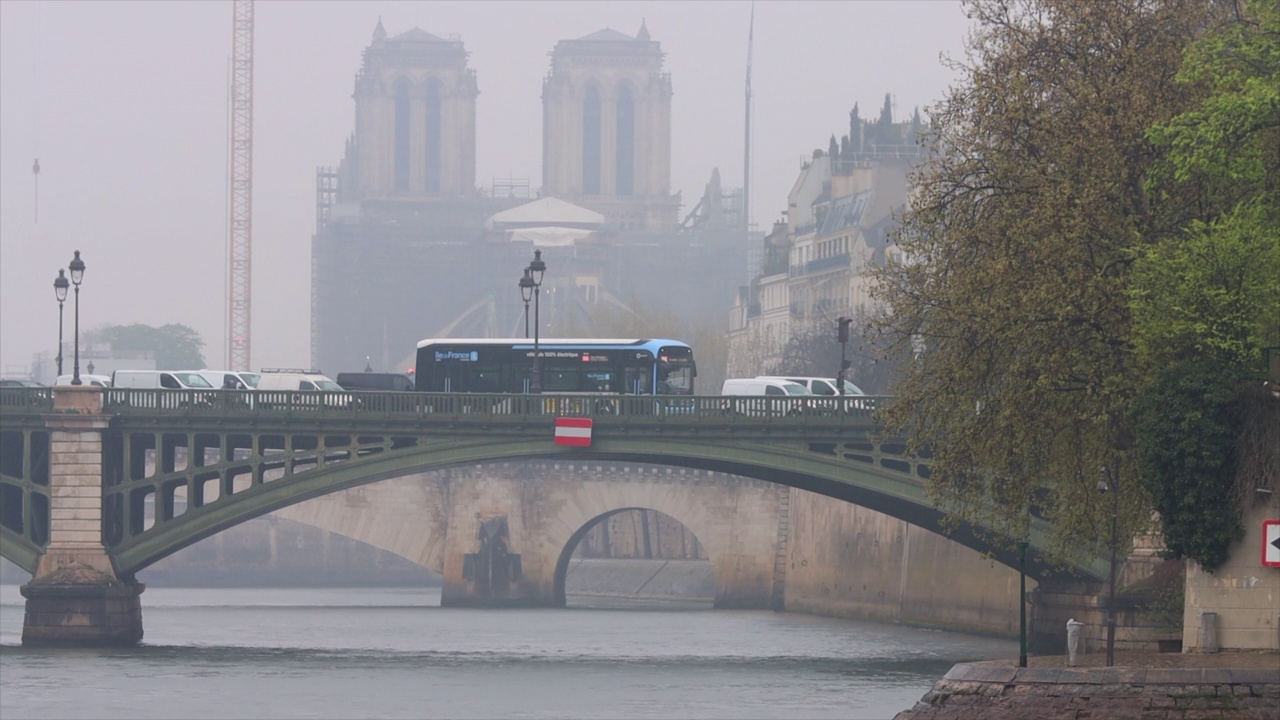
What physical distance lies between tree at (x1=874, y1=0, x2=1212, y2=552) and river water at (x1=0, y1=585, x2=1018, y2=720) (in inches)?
346

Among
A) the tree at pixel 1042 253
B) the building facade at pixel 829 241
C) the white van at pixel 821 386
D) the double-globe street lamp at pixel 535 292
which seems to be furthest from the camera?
the building facade at pixel 829 241

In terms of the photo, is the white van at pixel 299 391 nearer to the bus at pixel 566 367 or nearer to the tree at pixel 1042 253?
the bus at pixel 566 367

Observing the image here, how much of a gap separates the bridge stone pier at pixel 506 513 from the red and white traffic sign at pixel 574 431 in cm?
3964

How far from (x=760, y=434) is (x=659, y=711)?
34.2ft

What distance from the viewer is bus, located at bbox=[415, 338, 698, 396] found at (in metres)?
71.1

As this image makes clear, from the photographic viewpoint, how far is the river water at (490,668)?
55875 mm

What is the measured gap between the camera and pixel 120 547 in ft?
226

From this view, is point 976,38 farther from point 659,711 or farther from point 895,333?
point 659,711

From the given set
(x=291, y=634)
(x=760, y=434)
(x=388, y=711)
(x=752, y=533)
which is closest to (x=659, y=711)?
(x=388, y=711)

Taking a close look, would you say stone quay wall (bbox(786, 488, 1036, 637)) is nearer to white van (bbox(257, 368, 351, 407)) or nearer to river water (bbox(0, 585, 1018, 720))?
river water (bbox(0, 585, 1018, 720))

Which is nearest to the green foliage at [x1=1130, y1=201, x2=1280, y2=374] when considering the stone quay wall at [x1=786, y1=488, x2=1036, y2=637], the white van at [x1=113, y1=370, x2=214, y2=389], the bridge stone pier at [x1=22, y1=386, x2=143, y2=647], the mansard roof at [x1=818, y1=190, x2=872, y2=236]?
the stone quay wall at [x1=786, y1=488, x2=1036, y2=637]

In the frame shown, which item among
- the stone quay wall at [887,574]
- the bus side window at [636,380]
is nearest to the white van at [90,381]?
the bus side window at [636,380]

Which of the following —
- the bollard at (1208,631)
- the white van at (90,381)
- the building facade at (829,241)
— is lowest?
the bollard at (1208,631)

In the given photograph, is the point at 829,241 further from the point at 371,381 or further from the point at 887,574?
the point at 371,381
